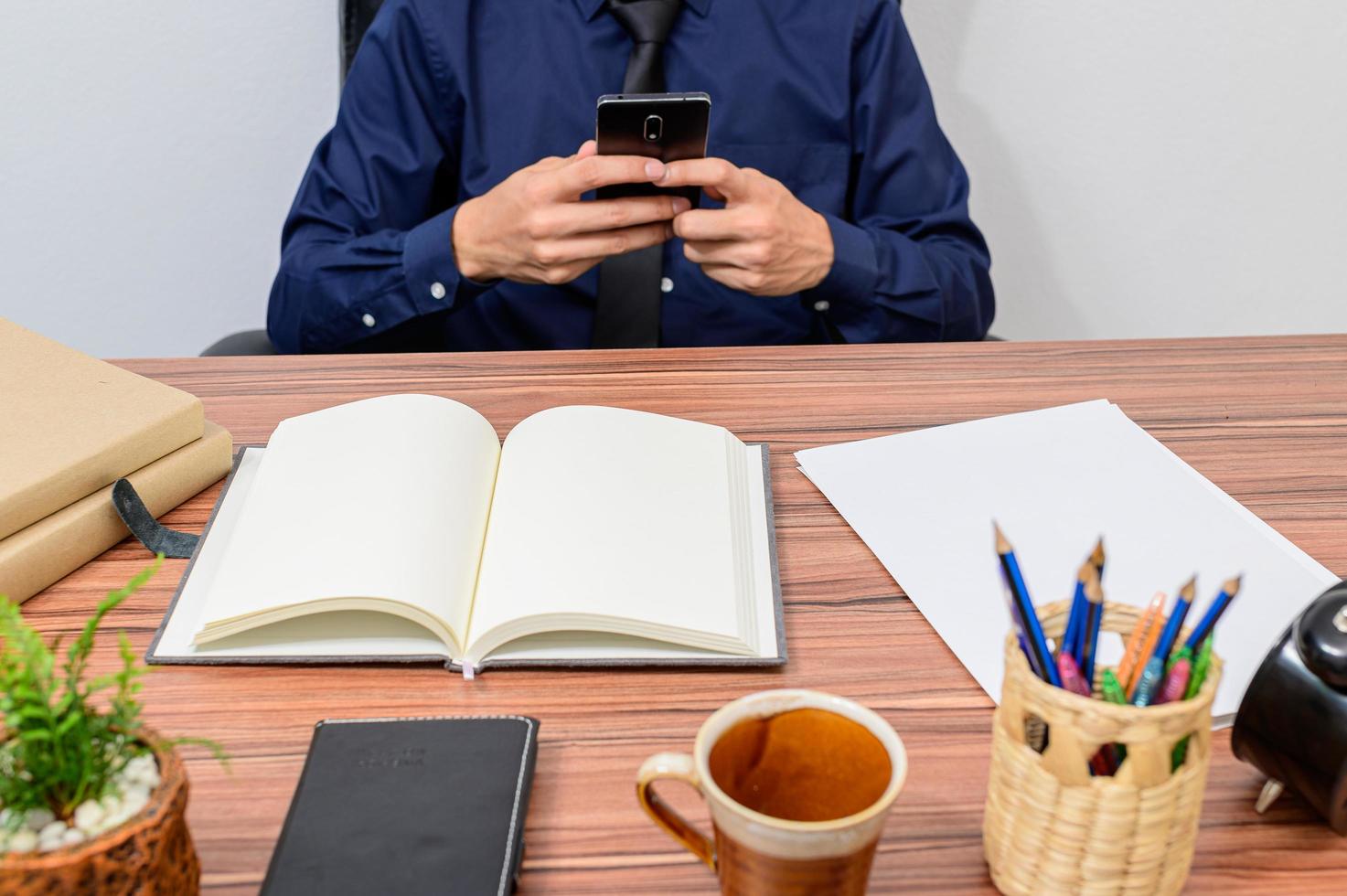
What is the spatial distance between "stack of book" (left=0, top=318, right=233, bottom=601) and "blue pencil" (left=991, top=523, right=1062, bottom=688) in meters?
0.57

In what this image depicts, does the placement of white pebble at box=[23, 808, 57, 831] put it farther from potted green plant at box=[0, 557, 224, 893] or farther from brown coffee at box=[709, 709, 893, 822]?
brown coffee at box=[709, 709, 893, 822]

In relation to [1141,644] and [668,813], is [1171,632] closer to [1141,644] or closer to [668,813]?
[1141,644]

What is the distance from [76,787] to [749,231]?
791mm

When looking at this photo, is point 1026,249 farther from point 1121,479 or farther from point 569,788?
point 569,788

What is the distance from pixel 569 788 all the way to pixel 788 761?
0.42ft

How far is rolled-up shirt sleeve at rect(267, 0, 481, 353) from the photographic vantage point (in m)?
1.28

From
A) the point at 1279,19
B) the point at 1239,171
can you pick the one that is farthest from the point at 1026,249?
the point at 1279,19

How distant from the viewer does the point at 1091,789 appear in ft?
1.56

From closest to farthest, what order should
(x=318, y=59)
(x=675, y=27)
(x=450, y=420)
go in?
1. (x=450, y=420)
2. (x=675, y=27)
3. (x=318, y=59)

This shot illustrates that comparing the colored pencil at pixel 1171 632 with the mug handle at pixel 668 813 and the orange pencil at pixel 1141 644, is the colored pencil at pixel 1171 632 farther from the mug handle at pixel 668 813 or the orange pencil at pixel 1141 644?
the mug handle at pixel 668 813

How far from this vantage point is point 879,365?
1061mm

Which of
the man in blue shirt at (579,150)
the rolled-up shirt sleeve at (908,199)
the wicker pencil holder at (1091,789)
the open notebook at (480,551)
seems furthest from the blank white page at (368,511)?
the rolled-up shirt sleeve at (908,199)

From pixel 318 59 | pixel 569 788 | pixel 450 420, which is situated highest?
pixel 318 59

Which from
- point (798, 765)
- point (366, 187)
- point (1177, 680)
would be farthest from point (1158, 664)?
point (366, 187)
